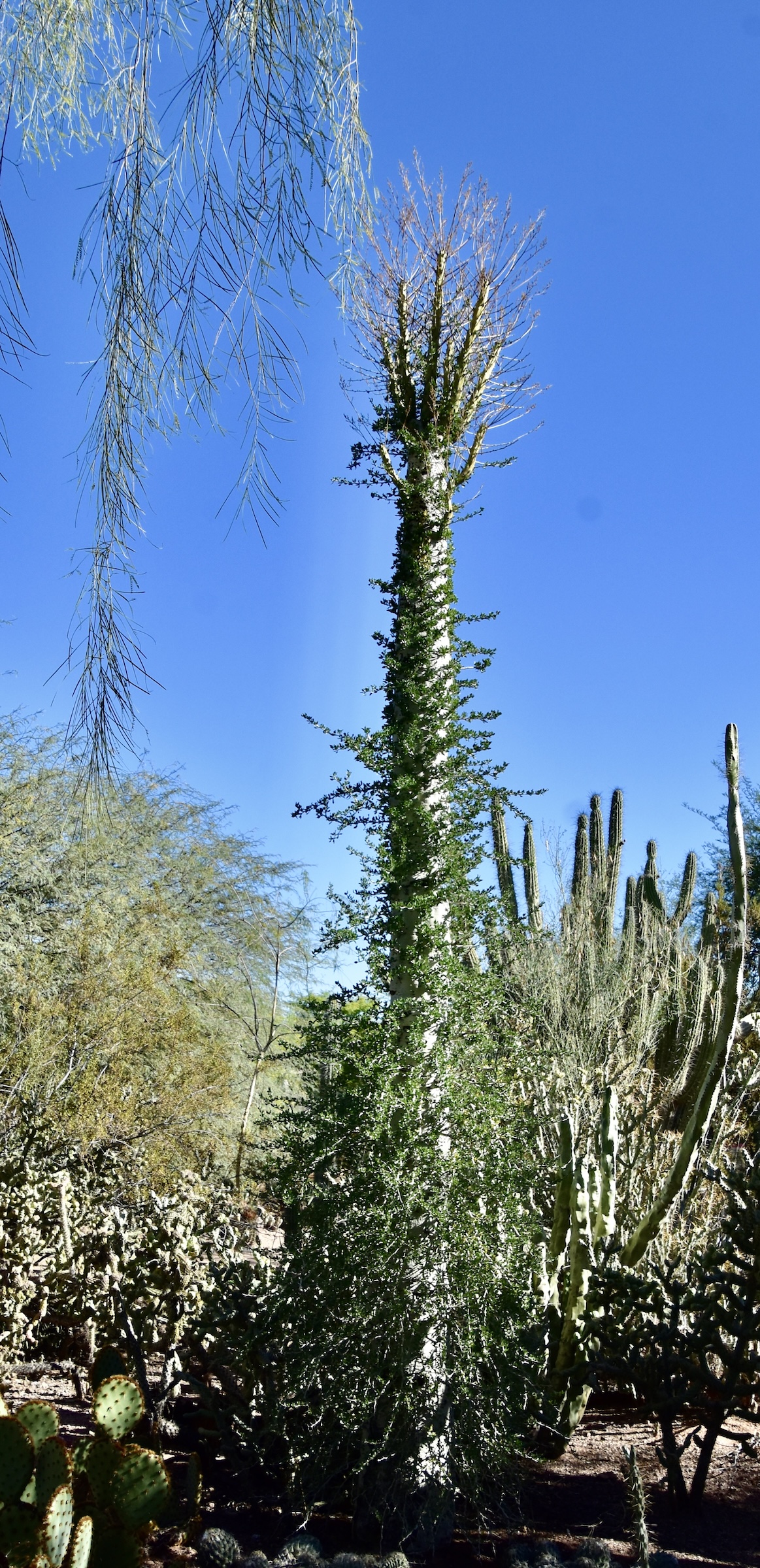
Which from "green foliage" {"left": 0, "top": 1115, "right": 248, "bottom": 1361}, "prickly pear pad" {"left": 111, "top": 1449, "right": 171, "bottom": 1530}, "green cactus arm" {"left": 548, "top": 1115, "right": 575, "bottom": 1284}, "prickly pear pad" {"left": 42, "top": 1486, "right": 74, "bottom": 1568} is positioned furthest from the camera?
"green foliage" {"left": 0, "top": 1115, "right": 248, "bottom": 1361}

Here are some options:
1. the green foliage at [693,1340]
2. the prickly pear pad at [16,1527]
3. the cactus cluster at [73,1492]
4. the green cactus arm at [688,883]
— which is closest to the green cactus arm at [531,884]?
the green cactus arm at [688,883]

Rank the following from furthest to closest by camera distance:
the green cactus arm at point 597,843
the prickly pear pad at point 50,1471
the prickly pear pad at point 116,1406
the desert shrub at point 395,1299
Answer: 1. the green cactus arm at point 597,843
2. the desert shrub at point 395,1299
3. the prickly pear pad at point 116,1406
4. the prickly pear pad at point 50,1471

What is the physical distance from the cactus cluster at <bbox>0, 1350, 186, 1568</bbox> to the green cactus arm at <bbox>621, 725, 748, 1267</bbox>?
2244 millimetres

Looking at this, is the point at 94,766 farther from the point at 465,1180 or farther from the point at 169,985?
the point at 169,985

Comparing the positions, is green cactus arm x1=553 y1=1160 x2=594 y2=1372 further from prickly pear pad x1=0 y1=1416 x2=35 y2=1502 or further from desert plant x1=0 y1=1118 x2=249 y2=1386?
prickly pear pad x1=0 y1=1416 x2=35 y2=1502

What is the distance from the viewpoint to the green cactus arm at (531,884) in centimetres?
943

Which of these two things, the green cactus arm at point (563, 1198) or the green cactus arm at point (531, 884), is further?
the green cactus arm at point (531, 884)

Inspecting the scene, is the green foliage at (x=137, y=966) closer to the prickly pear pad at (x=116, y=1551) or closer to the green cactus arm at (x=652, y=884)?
the prickly pear pad at (x=116, y=1551)

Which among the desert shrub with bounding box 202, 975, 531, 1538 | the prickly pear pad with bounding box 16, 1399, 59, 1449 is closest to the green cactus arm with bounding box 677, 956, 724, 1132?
the desert shrub with bounding box 202, 975, 531, 1538

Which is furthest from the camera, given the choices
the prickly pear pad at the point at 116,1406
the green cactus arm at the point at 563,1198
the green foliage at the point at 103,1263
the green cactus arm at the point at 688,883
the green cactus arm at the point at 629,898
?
the green cactus arm at the point at 688,883

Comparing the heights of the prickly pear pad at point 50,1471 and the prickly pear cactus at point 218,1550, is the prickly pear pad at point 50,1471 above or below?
above

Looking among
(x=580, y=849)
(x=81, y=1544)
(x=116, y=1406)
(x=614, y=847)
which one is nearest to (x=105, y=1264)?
(x=116, y=1406)

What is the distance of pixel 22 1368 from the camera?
5.16 meters

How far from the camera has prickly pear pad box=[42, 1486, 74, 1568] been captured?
2520mm
